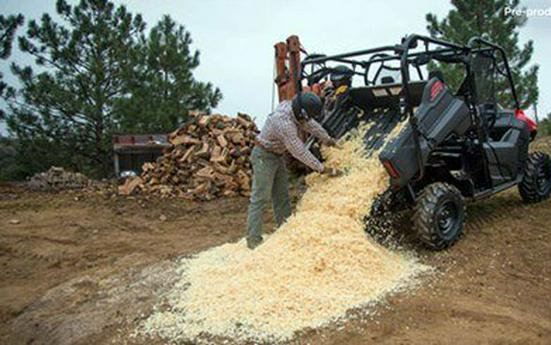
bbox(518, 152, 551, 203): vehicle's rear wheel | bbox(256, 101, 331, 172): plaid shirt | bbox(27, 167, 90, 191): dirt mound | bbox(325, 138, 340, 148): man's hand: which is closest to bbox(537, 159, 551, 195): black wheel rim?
bbox(518, 152, 551, 203): vehicle's rear wheel

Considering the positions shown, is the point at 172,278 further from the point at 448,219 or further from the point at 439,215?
the point at 448,219

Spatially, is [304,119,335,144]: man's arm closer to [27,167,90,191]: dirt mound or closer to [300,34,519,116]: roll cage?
Result: [300,34,519,116]: roll cage

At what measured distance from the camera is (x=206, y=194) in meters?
9.70

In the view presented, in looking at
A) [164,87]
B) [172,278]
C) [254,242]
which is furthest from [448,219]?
[164,87]

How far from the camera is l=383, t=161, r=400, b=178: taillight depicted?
4926 mm

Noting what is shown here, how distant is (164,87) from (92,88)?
221 cm

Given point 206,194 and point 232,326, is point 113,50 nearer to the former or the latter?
point 206,194

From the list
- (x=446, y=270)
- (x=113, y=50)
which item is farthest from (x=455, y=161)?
(x=113, y=50)

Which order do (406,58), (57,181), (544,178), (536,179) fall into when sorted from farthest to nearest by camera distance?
(57,181)
(544,178)
(536,179)
(406,58)

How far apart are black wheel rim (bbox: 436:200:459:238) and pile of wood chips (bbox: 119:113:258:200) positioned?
4.97 m

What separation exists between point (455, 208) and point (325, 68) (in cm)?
231

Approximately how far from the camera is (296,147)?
5418 millimetres

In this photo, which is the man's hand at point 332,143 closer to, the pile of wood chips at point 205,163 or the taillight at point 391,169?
the taillight at point 391,169

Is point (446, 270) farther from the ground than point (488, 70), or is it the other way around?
point (488, 70)
